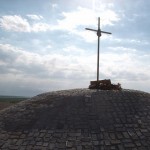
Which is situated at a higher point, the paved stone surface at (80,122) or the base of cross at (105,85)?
the base of cross at (105,85)

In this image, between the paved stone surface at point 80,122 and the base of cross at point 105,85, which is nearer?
the paved stone surface at point 80,122

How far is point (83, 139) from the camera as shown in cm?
1034

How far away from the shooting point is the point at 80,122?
11203mm

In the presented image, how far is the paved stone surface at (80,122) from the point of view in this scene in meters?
10.3

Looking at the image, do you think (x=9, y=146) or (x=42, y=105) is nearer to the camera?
(x=9, y=146)

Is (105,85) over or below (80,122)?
over

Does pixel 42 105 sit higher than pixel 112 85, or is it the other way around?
pixel 112 85

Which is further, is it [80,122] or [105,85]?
[105,85]

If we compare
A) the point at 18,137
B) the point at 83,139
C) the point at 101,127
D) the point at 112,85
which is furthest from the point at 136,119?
the point at 18,137

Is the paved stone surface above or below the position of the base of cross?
below

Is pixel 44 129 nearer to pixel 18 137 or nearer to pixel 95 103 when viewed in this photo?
pixel 18 137

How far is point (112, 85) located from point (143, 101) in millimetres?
2141

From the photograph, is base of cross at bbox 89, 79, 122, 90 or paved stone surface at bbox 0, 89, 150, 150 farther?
base of cross at bbox 89, 79, 122, 90

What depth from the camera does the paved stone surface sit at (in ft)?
33.7
